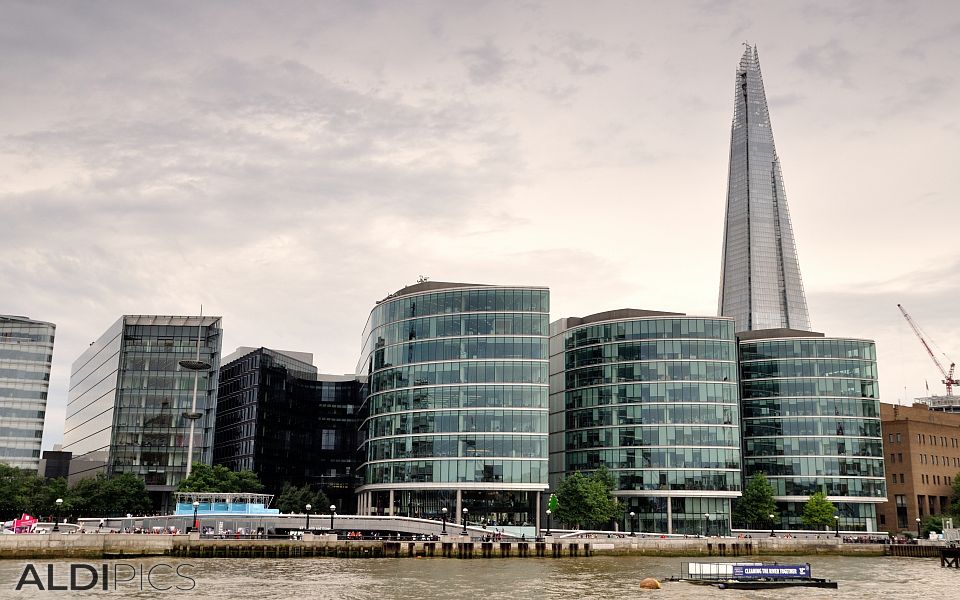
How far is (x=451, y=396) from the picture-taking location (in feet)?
446

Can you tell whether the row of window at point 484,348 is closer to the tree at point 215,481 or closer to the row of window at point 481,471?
the row of window at point 481,471

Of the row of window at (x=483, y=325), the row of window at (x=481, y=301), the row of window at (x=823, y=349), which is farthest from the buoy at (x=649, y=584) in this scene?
the row of window at (x=823, y=349)

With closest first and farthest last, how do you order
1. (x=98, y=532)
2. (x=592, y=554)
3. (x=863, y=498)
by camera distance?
1. (x=98, y=532)
2. (x=592, y=554)
3. (x=863, y=498)

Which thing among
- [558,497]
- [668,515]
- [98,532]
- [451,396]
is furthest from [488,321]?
[98,532]

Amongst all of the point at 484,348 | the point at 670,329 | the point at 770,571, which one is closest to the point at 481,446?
the point at 484,348

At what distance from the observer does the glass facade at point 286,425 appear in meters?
178

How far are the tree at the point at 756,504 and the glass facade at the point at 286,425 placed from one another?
71.1 meters

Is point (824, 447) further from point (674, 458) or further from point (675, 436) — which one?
point (674, 458)

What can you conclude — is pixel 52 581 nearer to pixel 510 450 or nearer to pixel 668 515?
pixel 510 450

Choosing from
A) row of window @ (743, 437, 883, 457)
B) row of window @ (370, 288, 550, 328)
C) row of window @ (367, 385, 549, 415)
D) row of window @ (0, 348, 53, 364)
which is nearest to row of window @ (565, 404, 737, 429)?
row of window @ (743, 437, 883, 457)

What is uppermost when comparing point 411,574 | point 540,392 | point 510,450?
point 540,392

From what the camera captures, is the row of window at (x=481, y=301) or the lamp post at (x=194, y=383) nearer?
the row of window at (x=481, y=301)

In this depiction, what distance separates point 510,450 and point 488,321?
Answer: 1863cm

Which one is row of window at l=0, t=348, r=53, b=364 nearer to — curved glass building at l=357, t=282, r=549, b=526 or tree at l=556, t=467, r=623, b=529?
curved glass building at l=357, t=282, r=549, b=526
